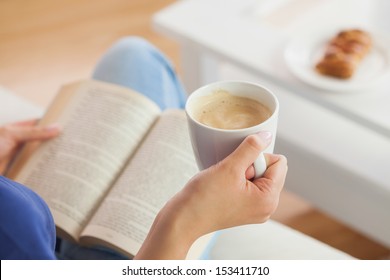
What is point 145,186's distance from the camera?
2.92 ft

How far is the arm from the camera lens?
0.64 m

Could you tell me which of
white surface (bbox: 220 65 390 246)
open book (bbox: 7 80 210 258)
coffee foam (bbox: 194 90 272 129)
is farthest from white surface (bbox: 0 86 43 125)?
coffee foam (bbox: 194 90 272 129)

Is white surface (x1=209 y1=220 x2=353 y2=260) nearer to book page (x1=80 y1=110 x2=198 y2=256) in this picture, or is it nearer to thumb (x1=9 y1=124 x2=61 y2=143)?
book page (x1=80 y1=110 x2=198 y2=256)

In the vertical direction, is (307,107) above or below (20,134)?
below

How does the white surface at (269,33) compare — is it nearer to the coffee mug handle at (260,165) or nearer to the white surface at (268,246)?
the white surface at (268,246)

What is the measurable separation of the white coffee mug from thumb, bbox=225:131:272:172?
20mm

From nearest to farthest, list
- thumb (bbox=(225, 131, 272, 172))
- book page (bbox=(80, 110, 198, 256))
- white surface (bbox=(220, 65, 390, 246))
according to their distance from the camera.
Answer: thumb (bbox=(225, 131, 272, 172)) < book page (bbox=(80, 110, 198, 256)) < white surface (bbox=(220, 65, 390, 246))

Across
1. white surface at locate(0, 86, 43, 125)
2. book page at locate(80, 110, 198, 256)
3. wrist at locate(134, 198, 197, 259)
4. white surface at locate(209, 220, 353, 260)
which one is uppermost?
wrist at locate(134, 198, 197, 259)

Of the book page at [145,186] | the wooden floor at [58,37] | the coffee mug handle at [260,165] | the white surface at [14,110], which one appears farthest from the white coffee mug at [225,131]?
the wooden floor at [58,37]

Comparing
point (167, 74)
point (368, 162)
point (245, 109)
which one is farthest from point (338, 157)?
point (245, 109)

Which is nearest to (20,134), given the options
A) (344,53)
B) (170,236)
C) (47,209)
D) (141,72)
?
(141,72)

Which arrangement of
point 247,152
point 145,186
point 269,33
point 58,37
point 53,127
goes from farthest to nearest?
point 58,37 < point 269,33 < point 53,127 < point 145,186 < point 247,152

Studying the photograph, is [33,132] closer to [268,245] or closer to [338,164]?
[268,245]

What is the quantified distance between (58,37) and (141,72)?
1.05 metres
